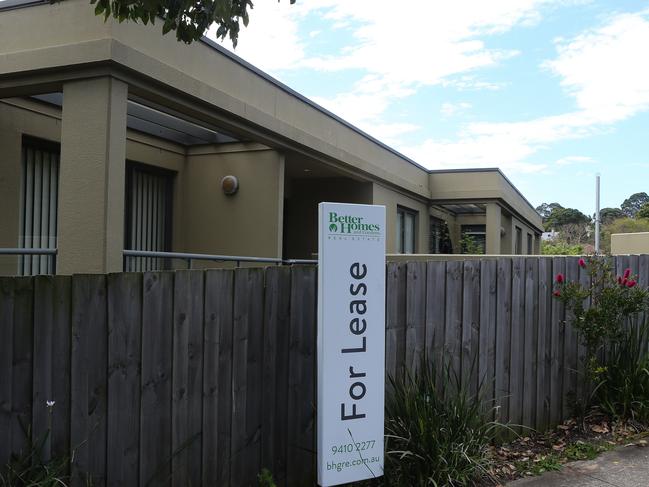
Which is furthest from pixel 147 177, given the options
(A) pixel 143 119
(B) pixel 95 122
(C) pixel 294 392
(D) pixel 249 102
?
(C) pixel 294 392

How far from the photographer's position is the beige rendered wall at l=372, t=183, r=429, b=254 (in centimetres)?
1507

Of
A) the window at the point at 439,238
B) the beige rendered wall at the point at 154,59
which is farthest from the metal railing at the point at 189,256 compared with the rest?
the window at the point at 439,238

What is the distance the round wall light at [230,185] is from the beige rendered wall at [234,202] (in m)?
0.08

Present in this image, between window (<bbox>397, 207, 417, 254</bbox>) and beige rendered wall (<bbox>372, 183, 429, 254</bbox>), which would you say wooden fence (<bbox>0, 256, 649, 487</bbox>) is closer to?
beige rendered wall (<bbox>372, 183, 429, 254</bbox>)

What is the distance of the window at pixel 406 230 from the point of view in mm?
17166

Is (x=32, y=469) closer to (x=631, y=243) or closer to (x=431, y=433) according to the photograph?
(x=431, y=433)

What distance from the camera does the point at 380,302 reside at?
4.20 metres

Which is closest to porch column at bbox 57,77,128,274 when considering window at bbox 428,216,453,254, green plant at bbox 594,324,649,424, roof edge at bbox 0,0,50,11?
roof edge at bbox 0,0,50,11

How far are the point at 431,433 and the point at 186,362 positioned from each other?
1.78 meters

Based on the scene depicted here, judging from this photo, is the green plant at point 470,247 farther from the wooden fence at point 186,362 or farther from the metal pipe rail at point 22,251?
the metal pipe rail at point 22,251

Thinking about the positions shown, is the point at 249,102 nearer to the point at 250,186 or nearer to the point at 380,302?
the point at 250,186

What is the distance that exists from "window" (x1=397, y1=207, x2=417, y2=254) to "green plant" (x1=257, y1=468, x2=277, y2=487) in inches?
513

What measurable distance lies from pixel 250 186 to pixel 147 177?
1.79 metres

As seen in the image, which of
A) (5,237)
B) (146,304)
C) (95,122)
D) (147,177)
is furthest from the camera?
(147,177)
